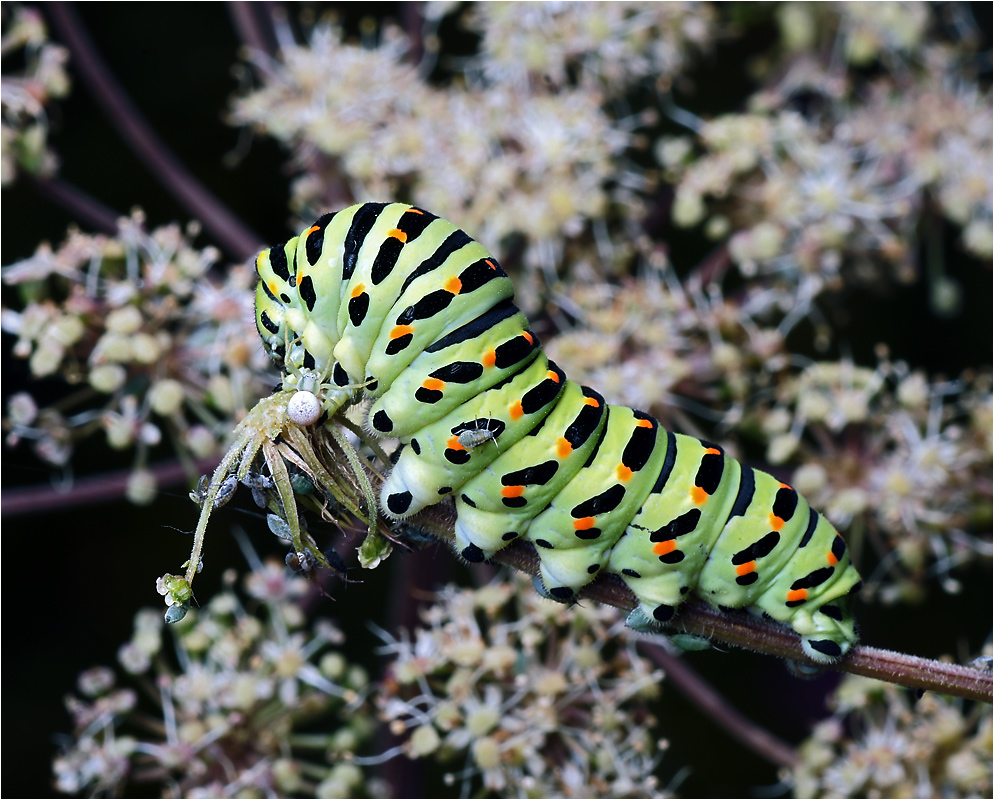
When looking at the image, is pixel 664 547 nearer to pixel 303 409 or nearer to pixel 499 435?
pixel 499 435

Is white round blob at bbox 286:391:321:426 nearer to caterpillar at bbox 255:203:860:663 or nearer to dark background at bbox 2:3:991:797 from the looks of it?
caterpillar at bbox 255:203:860:663

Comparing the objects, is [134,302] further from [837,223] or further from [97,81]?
[837,223]

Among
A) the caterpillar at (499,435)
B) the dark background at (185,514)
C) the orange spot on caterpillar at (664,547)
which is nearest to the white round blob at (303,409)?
the caterpillar at (499,435)

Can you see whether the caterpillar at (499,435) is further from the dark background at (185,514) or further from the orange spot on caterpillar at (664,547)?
the dark background at (185,514)

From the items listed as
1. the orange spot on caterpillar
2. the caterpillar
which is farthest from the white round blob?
the orange spot on caterpillar

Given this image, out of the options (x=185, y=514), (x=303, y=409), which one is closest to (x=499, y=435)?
(x=303, y=409)

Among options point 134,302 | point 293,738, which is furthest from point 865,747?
point 134,302
